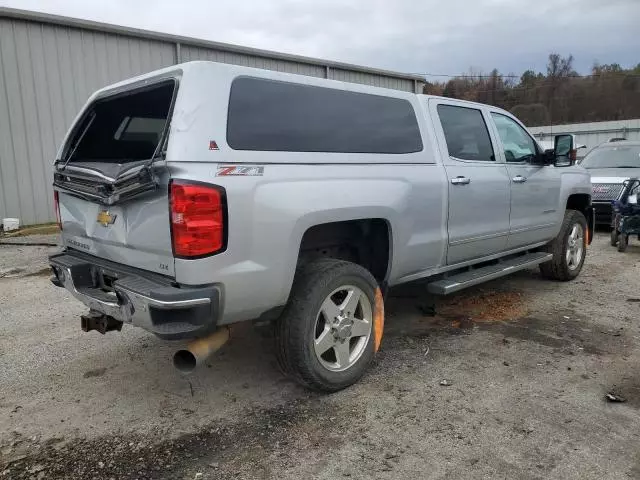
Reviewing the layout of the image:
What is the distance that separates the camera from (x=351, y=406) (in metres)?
3.31

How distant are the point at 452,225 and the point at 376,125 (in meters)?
1.10

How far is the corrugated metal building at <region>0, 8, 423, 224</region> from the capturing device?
33.1ft

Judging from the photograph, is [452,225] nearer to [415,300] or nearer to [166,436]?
[415,300]

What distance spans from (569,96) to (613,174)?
42.5 meters

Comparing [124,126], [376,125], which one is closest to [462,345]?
[376,125]

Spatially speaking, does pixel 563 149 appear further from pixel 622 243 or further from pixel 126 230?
pixel 126 230

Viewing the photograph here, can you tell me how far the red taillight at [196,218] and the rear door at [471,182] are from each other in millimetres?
2209

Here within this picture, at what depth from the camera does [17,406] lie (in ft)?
11.1

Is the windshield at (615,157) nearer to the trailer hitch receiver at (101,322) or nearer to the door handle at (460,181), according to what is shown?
the door handle at (460,181)

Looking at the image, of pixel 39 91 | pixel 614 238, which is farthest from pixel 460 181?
pixel 39 91

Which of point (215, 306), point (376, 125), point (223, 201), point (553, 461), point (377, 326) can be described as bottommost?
point (553, 461)

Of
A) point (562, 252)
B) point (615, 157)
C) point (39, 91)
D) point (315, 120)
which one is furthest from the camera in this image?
point (615, 157)

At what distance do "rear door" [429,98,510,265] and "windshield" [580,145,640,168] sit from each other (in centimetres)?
773

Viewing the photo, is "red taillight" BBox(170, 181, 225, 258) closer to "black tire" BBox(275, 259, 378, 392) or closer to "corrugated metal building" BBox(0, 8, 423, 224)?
"black tire" BBox(275, 259, 378, 392)
